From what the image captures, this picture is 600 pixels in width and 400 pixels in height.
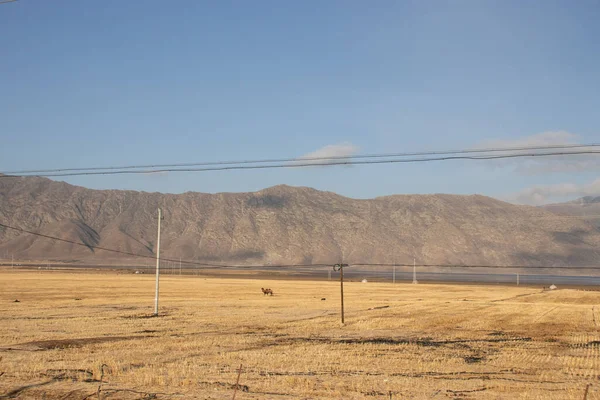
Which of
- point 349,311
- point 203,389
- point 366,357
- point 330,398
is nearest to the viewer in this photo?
point 330,398

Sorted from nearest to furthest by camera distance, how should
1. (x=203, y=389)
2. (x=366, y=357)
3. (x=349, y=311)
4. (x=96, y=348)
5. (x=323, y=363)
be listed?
(x=203, y=389) → (x=323, y=363) → (x=366, y=357) → (x=96, y=348) → (x=349, y=311)

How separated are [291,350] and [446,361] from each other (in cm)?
623

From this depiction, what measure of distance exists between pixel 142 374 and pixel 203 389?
2.90 meters

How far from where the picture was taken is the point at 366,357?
2462cm

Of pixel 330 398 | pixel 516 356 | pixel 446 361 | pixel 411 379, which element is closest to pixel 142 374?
pixel 330 398

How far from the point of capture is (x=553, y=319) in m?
47.6

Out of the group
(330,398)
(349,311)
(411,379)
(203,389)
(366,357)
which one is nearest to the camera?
(330,398)

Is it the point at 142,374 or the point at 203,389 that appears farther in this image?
the point at 142,374

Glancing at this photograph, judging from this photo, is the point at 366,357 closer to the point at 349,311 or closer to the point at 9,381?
the point at 9,381

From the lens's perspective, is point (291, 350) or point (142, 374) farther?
point (291, 350)

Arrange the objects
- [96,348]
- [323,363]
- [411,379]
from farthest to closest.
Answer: [96,348] < [323,363] < [411,379]

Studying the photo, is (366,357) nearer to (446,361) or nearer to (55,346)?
(446,361)

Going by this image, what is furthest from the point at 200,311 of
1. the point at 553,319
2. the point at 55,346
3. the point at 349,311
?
the point at 553,319

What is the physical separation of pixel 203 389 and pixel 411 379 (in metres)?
6.20
